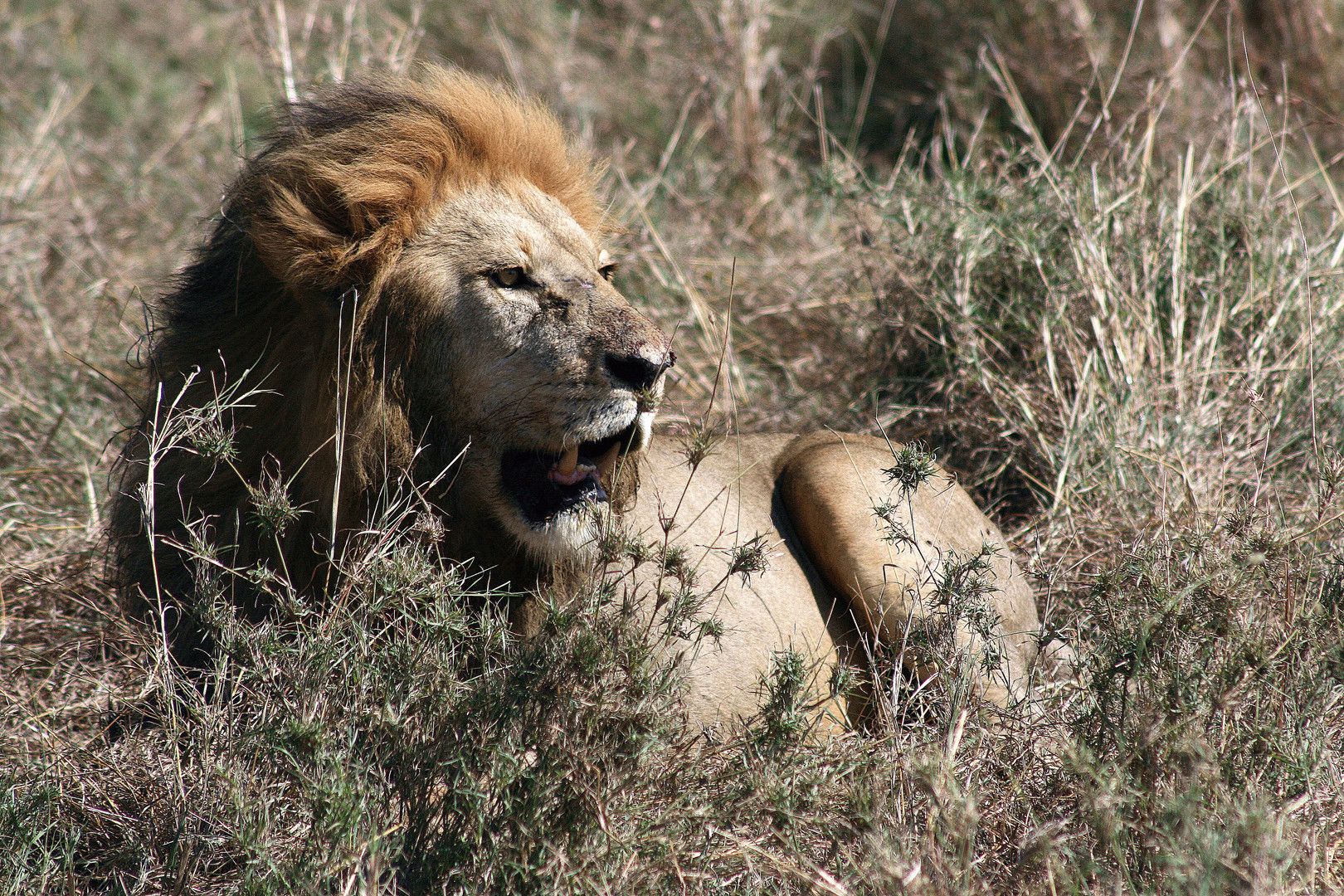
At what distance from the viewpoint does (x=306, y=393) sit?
10.0ft

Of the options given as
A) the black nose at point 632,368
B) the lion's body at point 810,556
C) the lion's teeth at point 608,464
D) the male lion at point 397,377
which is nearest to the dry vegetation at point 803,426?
the male lion at point 397,377

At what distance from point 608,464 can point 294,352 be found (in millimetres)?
848

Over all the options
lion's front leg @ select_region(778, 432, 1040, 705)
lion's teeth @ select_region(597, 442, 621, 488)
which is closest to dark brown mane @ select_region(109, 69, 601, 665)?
lion's teeth @ select_region(597, 442, 621, 488)

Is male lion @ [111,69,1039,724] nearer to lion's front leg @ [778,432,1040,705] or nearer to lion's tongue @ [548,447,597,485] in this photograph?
lion's tongue @ [548,447,597,485]

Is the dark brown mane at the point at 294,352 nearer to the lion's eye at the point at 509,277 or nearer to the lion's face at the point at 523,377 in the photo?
the lion's face at the point at 523,377

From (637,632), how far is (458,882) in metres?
0.65

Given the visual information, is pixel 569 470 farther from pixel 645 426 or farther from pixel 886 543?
pixel 886 543

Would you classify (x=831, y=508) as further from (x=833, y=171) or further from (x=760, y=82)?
(x=760, y=82)

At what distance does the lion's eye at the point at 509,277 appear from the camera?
3.13m

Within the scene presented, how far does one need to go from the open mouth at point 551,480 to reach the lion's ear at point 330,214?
1.99 ft

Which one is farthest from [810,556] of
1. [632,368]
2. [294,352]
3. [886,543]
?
[294,352]

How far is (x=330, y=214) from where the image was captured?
3.08 meters

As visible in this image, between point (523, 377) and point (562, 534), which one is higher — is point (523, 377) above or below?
above

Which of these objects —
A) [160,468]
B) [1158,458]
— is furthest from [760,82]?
[160,468]
